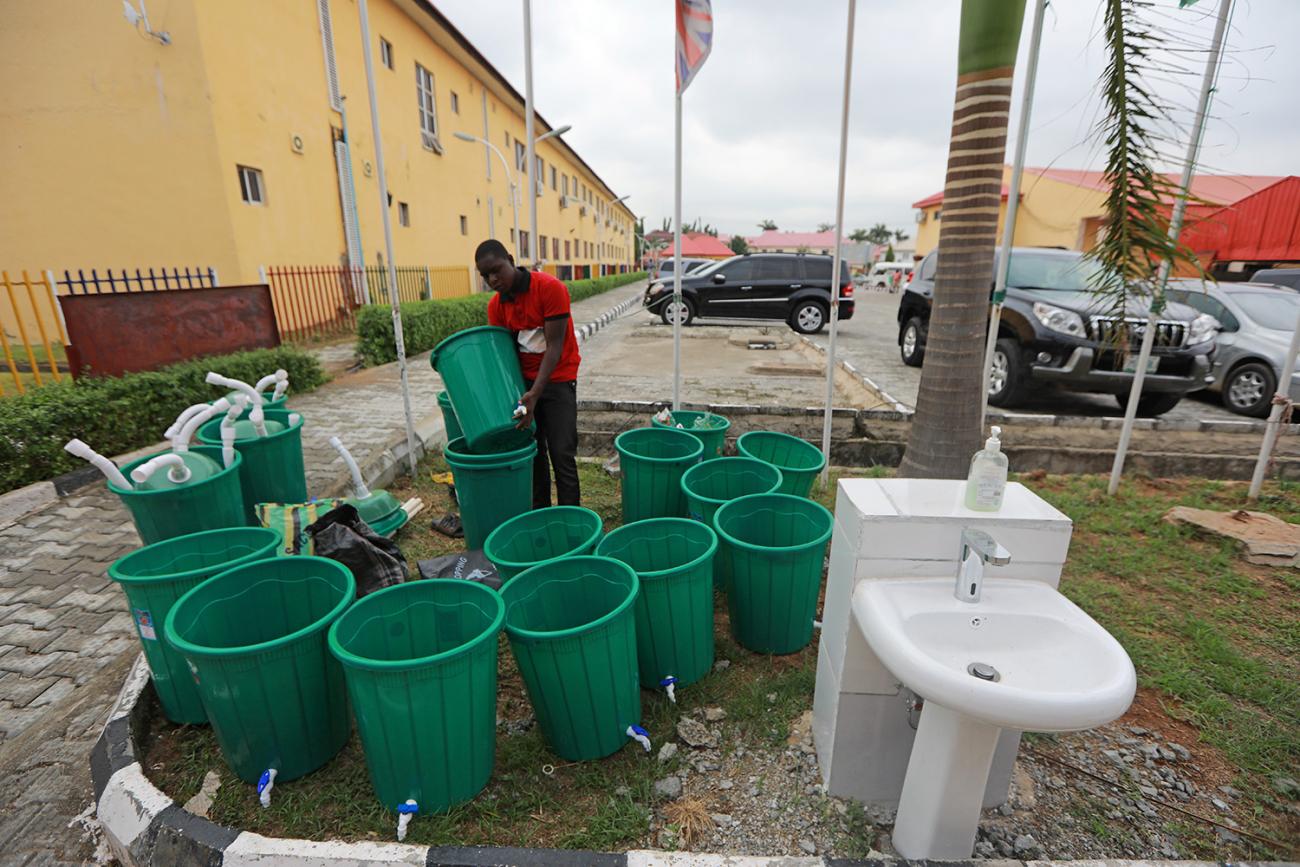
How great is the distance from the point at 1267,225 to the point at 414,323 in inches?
926

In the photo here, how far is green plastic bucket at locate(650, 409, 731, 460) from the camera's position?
3.91 meters

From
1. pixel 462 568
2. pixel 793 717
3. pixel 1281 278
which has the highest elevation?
pixel 1281 278

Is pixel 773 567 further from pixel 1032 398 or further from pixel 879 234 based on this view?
pixel 879 234

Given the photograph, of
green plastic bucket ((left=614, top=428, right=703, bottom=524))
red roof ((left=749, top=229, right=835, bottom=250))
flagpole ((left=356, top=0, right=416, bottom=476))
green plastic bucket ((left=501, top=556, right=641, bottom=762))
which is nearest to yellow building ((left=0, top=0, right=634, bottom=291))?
flagpole ((left=356, top=0, right=416, bottom=476))

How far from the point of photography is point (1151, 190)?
2113mm

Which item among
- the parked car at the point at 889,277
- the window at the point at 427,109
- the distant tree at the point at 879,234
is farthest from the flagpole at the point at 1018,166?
the distant tree at the point at 879,234

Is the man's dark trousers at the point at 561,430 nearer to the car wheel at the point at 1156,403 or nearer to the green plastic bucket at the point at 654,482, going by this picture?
the green plastic bucket at the point at 654,482

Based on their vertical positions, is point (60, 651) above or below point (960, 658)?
below

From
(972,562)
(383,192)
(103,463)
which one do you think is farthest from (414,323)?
(972,562)

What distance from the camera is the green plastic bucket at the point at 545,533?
Result: 262cm

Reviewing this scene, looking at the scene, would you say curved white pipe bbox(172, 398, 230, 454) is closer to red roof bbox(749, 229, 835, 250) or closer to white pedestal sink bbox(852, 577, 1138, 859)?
white pedestal sink bbox(852, 577, 1138, 859)

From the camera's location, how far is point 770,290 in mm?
13031

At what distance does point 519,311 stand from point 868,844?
295 centimetres

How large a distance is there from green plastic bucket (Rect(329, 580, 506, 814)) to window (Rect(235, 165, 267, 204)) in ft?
31.3
